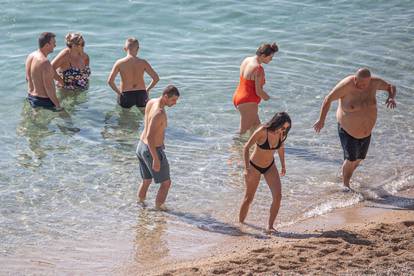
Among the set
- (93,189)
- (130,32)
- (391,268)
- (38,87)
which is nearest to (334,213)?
(391,268)

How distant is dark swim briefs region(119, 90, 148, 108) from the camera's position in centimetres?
Answer: 1298

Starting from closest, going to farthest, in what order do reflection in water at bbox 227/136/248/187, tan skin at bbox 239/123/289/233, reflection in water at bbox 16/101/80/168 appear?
1. tan skin at bbox 239/123/289/233
2. reflection in water at bbox 227/136/248/187
3. reflection in water at bbox 16/101/80/168

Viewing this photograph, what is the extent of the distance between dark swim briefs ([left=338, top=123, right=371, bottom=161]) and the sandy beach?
36.7 inches

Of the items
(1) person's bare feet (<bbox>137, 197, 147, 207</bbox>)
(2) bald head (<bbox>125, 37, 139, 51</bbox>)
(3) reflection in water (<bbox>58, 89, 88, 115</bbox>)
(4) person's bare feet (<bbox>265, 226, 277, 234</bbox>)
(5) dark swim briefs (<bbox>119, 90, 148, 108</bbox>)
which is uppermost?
(2) bald head (<bbox>125, 37, 139, 51</bbox>)

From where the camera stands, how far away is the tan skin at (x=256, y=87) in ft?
37.8

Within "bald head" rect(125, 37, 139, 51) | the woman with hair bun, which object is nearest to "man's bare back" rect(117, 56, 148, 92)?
"bald head" rect(125, 37, 139, 51)

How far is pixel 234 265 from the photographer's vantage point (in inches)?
316

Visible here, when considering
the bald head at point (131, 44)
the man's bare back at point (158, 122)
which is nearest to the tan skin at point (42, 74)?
the bald head at point (131, 44)

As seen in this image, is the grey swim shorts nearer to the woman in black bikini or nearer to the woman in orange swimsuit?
the woman in black bikini

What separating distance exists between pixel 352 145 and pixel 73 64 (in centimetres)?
503

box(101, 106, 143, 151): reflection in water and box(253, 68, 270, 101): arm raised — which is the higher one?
box(253, 68, 270, 101): arm raised

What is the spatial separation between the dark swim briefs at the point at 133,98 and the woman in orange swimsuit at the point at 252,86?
1.69 metres

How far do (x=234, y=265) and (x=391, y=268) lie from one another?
1.47 meters

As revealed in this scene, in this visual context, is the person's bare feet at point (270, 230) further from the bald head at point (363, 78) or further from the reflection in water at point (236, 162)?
the bald head at point (363, 78)
